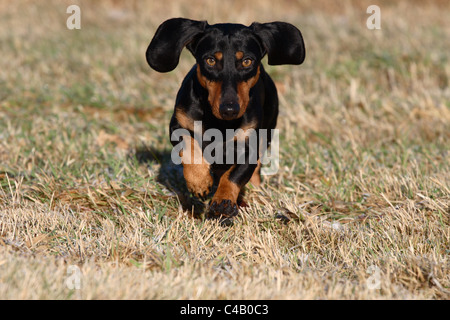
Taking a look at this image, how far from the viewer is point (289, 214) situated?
4.07 metres

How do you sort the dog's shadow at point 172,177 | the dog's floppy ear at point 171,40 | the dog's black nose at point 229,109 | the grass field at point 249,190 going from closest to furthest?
the grass field at point 249,190, the dog's black nose at point 229,109, the dog's floppy ear at point 171,40, the dog's shadow at point 172,177

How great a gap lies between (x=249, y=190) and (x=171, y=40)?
51.0 inches

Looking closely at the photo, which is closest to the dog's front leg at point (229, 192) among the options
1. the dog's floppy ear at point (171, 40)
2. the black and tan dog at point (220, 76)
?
the black and tan dog at point (220, 76)

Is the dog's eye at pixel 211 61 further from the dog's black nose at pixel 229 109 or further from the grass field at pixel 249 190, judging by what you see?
the grass field at pixel 249 190

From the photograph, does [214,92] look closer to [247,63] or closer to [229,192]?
[247,63]

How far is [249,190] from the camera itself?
15.3 feet

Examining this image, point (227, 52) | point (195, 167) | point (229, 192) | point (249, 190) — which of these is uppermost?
point (227, 52)

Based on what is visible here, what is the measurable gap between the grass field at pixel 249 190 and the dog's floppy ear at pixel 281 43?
2.89ft

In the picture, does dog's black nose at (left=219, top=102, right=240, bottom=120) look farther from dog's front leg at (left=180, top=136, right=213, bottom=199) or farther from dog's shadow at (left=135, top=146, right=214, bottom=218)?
dog's shadow at (left=135, top=146, right=214, bottom=218)

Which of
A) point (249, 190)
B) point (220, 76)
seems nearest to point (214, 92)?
point (220, 76)

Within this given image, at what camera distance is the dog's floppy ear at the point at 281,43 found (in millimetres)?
3957
